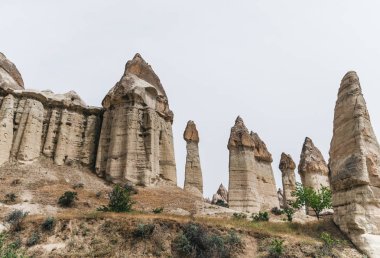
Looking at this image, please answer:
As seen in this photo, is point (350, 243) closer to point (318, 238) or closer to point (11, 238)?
point (318, 238)

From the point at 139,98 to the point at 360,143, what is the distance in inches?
853

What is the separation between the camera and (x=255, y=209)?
37844 millimetres

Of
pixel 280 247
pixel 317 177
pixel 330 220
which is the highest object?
pixel 317 177

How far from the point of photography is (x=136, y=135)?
3519cm

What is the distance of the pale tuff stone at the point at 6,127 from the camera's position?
105 feet

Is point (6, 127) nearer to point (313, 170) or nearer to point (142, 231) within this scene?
point (142, 231)

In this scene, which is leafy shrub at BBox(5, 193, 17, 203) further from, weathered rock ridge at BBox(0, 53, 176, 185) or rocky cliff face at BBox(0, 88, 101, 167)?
weathered rock ridge at BBox(0, 53, 176, 185)

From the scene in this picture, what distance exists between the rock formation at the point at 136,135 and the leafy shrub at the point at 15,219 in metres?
12.0

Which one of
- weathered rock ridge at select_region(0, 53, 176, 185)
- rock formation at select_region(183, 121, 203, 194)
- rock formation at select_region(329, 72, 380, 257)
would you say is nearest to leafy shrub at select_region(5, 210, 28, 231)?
weathered rock ridge at select_region(0, 53, 176, 185)

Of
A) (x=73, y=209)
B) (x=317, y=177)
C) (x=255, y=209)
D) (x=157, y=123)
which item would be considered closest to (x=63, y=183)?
(x=73, y=209)

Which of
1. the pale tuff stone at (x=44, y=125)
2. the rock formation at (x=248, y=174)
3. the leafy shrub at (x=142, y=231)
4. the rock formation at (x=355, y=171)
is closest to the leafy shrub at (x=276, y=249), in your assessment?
the rock formation at (x=355, y=171)

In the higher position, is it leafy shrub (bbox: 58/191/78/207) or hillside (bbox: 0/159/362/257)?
leafy shrub (bbox: 58/191/78/207)

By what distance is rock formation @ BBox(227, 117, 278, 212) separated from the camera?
38156 mm

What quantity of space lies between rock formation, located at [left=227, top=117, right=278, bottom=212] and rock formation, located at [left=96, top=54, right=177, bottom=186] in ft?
22.2
